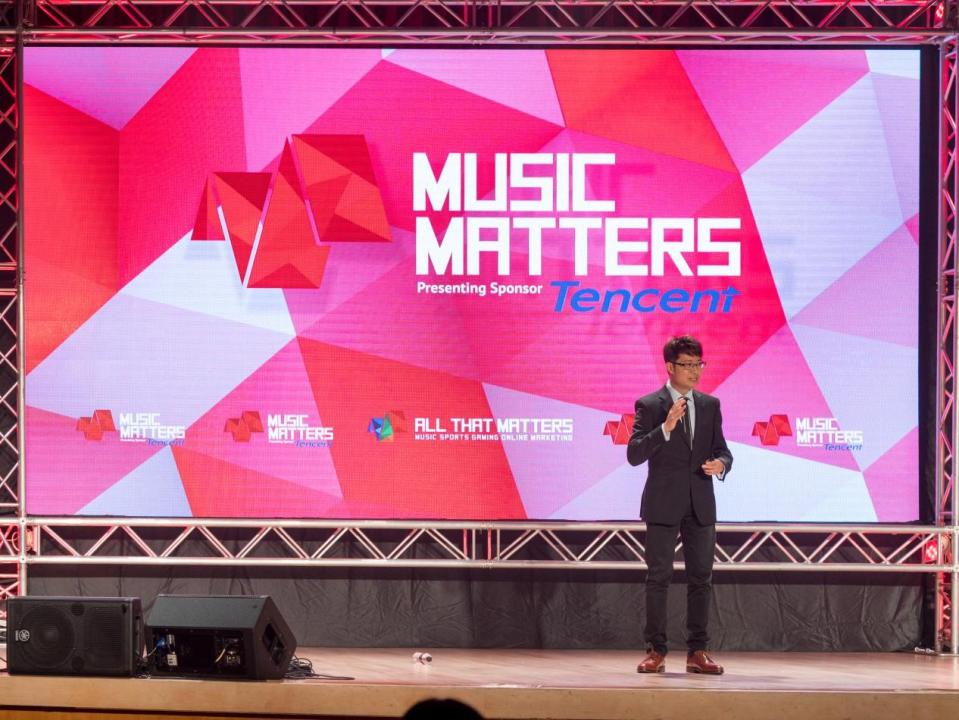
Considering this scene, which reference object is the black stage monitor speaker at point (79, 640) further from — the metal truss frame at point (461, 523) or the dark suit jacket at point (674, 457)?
the dark suit jacket at point (674, 457)

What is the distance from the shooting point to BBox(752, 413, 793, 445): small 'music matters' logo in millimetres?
6941

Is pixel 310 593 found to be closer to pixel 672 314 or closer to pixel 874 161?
pixel 672 314

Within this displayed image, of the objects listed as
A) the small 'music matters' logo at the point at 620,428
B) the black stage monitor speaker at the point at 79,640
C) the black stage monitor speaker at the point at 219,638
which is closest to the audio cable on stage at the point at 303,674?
the black stage monitor speaker at the point at 219,638

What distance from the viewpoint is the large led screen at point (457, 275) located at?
6961 millimetres

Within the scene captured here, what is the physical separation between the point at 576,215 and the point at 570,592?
88.6 inches

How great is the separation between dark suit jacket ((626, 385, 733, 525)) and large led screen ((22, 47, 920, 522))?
1151 mm

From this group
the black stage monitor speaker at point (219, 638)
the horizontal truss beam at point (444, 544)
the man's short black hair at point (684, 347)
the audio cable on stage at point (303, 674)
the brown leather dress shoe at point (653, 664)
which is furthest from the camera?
the horizontal truss beam at point (444, 544)

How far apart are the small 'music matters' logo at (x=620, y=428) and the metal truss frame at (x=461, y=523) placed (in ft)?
1.69

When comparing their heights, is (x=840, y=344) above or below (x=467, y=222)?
below

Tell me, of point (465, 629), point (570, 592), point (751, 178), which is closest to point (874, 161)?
point (751, 178)

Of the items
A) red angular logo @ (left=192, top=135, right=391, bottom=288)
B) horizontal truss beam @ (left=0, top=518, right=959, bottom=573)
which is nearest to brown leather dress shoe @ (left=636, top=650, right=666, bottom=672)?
horizontal truss beam @ (left=0, top=518, right=959, bottom=573)

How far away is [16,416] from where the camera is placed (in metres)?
7.16

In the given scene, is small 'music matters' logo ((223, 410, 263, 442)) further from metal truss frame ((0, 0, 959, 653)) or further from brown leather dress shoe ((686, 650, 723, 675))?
brown leather dress shoe ((686, 650, 723, 675))

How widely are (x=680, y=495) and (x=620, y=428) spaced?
1.28m
